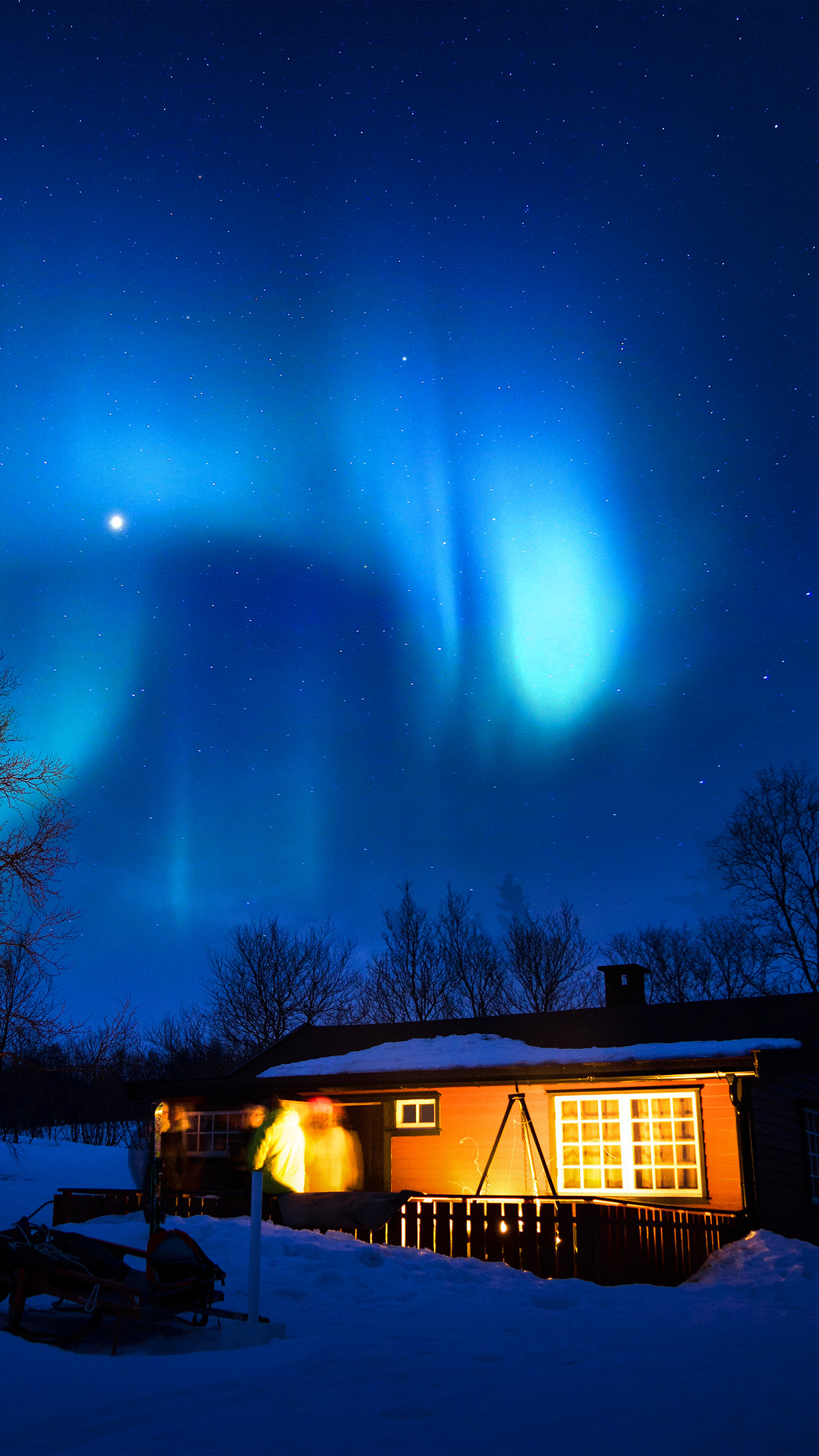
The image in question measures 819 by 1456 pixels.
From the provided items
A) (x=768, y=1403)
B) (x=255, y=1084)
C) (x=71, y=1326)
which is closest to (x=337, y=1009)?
(x=255, y=1084)

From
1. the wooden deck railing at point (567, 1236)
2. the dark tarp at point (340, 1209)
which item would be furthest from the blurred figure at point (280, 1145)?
the wooden deck railing at point (567, 1236)

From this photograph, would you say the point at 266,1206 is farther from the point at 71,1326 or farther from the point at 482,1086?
the point at 71,1326

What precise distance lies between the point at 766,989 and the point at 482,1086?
31968mm

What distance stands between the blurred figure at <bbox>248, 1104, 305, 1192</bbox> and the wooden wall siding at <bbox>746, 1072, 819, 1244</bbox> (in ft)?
25.5

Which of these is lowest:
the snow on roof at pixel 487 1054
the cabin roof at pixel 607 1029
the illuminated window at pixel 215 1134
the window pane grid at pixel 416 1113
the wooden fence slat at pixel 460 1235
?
the wooden fence slat at pixel 460 1235

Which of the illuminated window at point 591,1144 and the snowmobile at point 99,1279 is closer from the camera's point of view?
the snowmobile at point 99,1279

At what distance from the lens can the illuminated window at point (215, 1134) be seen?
20.0 m

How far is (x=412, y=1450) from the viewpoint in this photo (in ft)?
15.1

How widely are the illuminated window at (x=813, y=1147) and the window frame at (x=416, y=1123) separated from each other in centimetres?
632

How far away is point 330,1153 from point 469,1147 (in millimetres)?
2613

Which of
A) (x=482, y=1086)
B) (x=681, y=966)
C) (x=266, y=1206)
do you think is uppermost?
(x=681, y=966)

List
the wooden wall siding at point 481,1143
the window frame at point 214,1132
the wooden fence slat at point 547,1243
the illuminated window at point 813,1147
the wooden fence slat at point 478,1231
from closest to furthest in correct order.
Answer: the wooden fence slat at point 547,1243
the wooden fence slat at point 478,1231
the wooden wall siding at point 481,1143
the illuminated window at point 813,1147
the window frame at point 214,1132

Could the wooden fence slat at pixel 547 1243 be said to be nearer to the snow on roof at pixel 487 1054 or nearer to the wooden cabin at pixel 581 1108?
the wooden cabin at pixel 581 1108

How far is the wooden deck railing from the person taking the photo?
1205 cm
